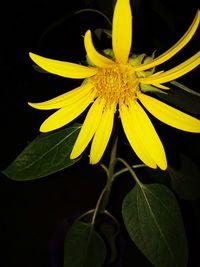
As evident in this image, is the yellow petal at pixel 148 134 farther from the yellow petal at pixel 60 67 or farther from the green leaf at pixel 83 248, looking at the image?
the green leaf at pixel 83 248

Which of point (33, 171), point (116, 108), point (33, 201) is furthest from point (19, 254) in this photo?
point (116, 108)

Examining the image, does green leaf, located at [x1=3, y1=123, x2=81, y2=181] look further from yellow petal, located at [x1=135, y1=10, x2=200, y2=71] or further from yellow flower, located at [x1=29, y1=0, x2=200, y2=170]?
yellow petal, located at [x1=135, y1=10, x2=200, y2=71]

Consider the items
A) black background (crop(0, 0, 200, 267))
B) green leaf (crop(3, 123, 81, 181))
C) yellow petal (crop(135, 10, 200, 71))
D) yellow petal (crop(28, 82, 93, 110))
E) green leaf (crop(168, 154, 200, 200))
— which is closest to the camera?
yellow petal (crop(135, 10, 200, 71))

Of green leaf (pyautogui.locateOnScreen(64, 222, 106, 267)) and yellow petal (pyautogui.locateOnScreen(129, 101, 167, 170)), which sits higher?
yellow petal (pyautogui.locateOnScreen(129, 101, 167, 170))

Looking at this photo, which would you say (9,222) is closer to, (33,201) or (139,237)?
(33,201)

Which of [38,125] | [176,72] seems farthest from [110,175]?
[38,125]

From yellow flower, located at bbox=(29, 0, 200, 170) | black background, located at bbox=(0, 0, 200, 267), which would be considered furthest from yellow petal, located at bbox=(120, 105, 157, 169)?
black background, located at bbox=(0, 0, 200, 267)

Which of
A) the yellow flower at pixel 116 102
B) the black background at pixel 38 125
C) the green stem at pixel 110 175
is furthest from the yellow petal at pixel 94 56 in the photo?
the black background at pixel 38 125
